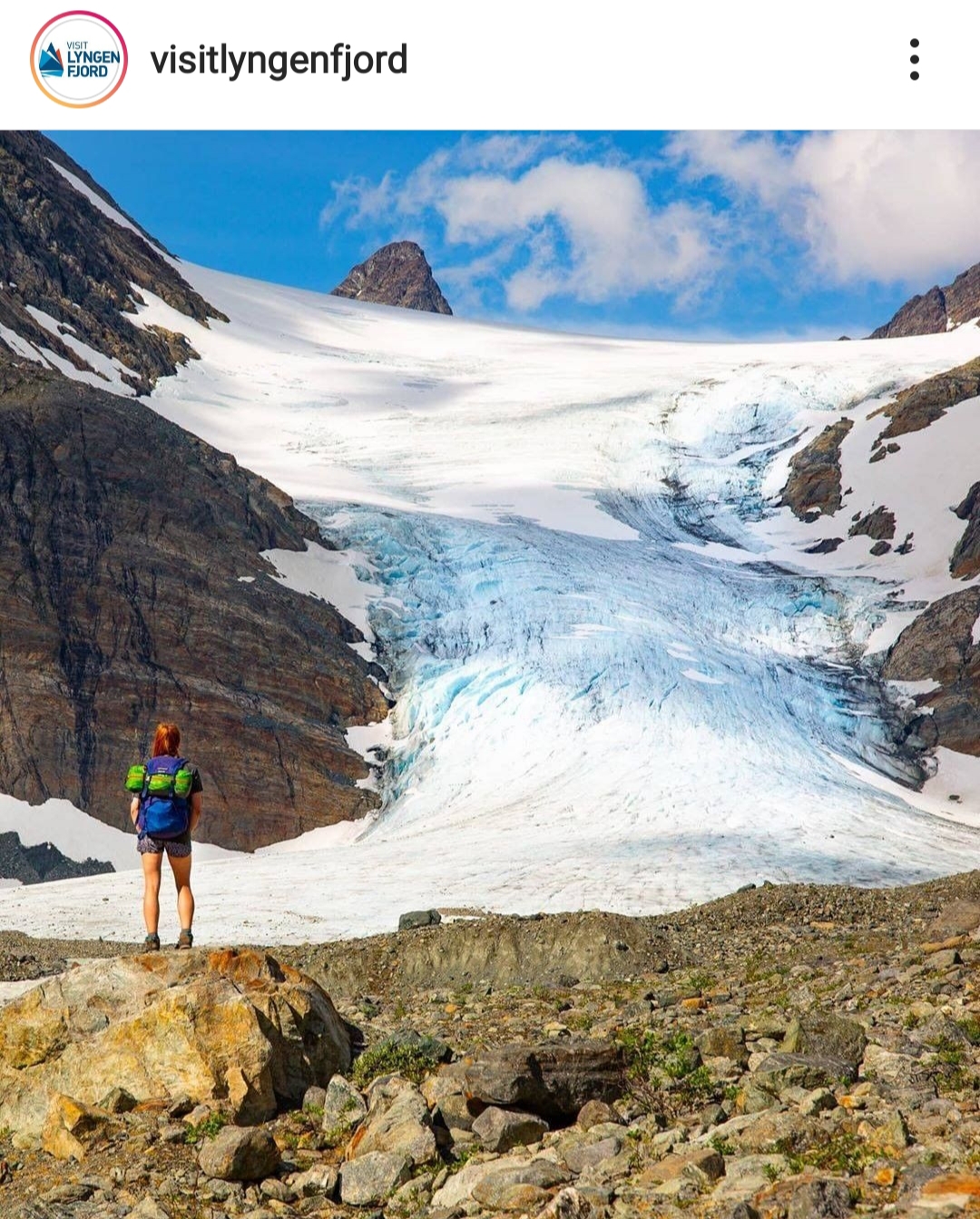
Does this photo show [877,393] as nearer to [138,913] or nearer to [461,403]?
[461,403]

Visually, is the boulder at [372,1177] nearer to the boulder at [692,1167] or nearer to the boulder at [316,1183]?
the boulder at [316,1183]

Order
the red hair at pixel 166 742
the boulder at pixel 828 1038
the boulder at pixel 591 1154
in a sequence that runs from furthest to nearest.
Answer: the red hair at pixel 166 742 < the boulder at pixel 828 1038 < the boulder at pixel 591 1154

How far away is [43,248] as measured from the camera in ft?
261

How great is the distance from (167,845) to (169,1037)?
2.30 meters

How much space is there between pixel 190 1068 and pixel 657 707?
109 ft

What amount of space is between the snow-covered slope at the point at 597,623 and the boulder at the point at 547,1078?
50.8 feet

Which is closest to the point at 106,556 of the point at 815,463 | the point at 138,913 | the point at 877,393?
the point at 138,913

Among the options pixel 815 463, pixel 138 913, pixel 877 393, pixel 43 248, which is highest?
pixel 43 248

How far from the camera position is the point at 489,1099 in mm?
7559

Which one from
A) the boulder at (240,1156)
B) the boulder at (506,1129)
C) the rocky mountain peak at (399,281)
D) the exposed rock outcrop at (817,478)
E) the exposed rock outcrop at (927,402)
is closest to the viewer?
the boulder at (240,1156)

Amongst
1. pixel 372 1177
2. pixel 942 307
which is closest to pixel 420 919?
pixel 372 1177

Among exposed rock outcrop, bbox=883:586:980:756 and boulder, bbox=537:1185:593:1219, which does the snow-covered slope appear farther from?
boulder, bbox=537:1185:593:1219

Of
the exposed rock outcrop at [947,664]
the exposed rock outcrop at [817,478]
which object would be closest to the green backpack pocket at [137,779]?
the exposed rock outcrop at [947,664]

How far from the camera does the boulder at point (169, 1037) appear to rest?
8.07 m
